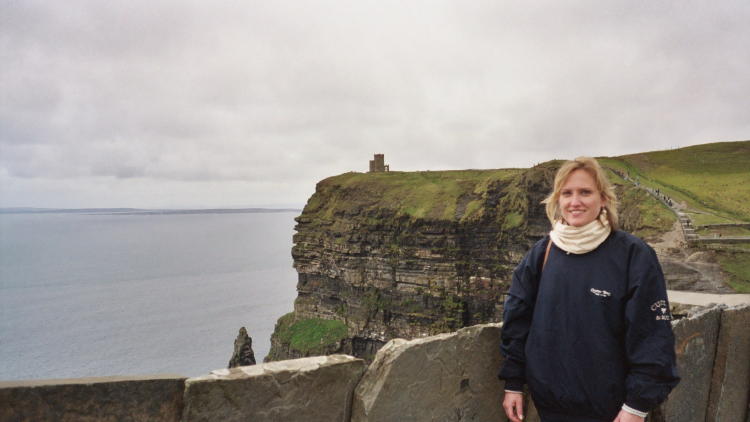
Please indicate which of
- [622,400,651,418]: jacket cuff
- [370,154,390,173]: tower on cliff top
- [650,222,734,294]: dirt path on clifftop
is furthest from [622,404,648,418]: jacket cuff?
[370,154,390,173]: tower on cliff top

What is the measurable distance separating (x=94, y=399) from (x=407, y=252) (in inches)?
1995

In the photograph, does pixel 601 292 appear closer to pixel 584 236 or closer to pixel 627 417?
pixel 584 236

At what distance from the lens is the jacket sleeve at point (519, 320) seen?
11.0 feet

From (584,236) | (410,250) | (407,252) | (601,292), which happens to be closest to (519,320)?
(601,292)

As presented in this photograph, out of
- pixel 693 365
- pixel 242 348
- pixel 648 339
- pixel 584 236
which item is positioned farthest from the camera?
pixel 242 348

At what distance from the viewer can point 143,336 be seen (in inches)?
2990

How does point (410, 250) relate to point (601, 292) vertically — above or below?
below

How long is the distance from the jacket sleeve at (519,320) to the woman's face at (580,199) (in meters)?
0.39

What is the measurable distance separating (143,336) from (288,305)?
3100 cm

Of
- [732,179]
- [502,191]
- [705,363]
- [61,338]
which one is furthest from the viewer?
[61,338]

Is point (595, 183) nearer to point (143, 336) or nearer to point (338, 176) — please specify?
point (338, 176)

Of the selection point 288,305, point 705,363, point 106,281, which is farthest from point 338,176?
point 106,281

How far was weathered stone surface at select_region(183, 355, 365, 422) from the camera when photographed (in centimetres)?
277

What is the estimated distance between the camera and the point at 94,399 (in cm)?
259
